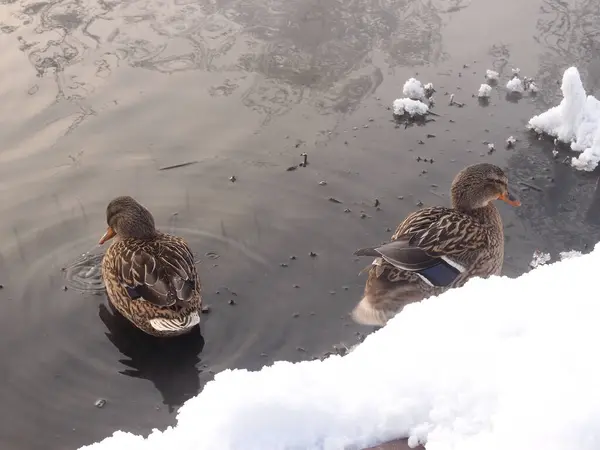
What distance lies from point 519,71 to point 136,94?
3867mm

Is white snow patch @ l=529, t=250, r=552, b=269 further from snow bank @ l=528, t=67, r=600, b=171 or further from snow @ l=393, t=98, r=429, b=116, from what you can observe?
snow @ l=393, t=98, r=429, b=116

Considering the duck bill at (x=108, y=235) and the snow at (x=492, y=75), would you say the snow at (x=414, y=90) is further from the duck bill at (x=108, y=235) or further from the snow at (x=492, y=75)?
the duck bill at (x=108, y=235)

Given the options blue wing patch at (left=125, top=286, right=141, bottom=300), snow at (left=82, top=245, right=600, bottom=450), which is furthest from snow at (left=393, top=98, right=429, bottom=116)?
snow at (left=82, top=245, right=600, bottom=450)

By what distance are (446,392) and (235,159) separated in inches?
172

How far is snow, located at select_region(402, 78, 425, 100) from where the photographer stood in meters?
6.51

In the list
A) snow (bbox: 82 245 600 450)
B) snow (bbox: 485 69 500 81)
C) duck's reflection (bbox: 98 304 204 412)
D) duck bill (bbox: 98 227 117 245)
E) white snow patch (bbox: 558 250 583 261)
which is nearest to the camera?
snow (bbox: 82 245 600 450)

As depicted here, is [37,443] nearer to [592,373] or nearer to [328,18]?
A: [592,373]

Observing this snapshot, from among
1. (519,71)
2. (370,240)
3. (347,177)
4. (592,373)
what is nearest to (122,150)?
(347,177)

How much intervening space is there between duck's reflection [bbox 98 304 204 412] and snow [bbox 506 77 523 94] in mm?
4031

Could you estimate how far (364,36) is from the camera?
24.8ft

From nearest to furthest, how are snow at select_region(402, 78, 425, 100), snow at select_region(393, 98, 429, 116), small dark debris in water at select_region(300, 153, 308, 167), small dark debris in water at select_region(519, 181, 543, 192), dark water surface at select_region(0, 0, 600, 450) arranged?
dark water surface at select_region(0, 0, 600, 450) → small dark debris in water at select_region(519, 181, 543, 192) → small dark debris in water at select_region(300, 153, 308, 167) → snow at select_region(393, 98, 429, 116) → snow at select_region(402, 78, 425, 100)

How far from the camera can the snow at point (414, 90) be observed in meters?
6.51

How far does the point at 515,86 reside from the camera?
6633 millimetres

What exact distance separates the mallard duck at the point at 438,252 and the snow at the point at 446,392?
2.20m
